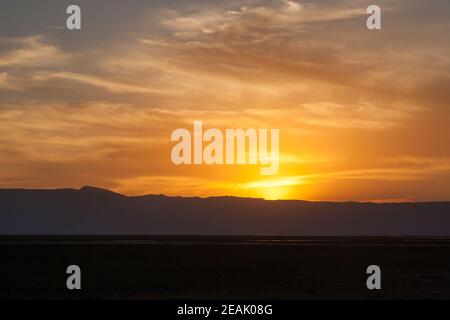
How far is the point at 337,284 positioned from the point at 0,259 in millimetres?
39368
